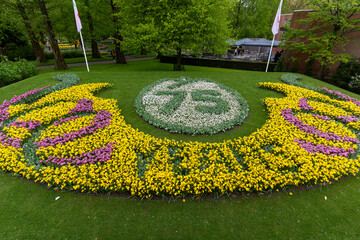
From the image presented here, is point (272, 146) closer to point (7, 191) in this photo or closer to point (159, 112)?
point (159, 112)

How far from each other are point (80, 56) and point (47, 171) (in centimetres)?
3131

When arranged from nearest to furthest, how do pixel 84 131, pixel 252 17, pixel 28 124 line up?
Answer: 1. pixel 84 131
2. pixel 28 124
3. pixel 252 17

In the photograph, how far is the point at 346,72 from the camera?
15484 mm

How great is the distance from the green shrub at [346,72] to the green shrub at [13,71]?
26.6 m

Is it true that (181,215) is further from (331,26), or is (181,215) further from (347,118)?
(331,26)

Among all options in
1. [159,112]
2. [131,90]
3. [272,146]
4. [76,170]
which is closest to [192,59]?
[131,90]

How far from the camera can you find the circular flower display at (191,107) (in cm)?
743

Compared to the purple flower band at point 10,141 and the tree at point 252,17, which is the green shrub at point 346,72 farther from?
the purple flower band at point 10,141

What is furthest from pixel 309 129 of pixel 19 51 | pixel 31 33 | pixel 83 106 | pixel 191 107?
pixel 19 51

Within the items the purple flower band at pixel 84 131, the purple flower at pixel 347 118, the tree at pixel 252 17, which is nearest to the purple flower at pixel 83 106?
the purple flower band at pixel 84 131

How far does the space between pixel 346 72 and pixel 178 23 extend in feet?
50.4

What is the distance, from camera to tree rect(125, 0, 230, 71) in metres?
13.7

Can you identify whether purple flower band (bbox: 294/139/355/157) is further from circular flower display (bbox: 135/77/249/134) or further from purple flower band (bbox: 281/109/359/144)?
circular flower display (bbox: 135/77/249/134)

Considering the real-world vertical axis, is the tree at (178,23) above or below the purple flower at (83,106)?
above
